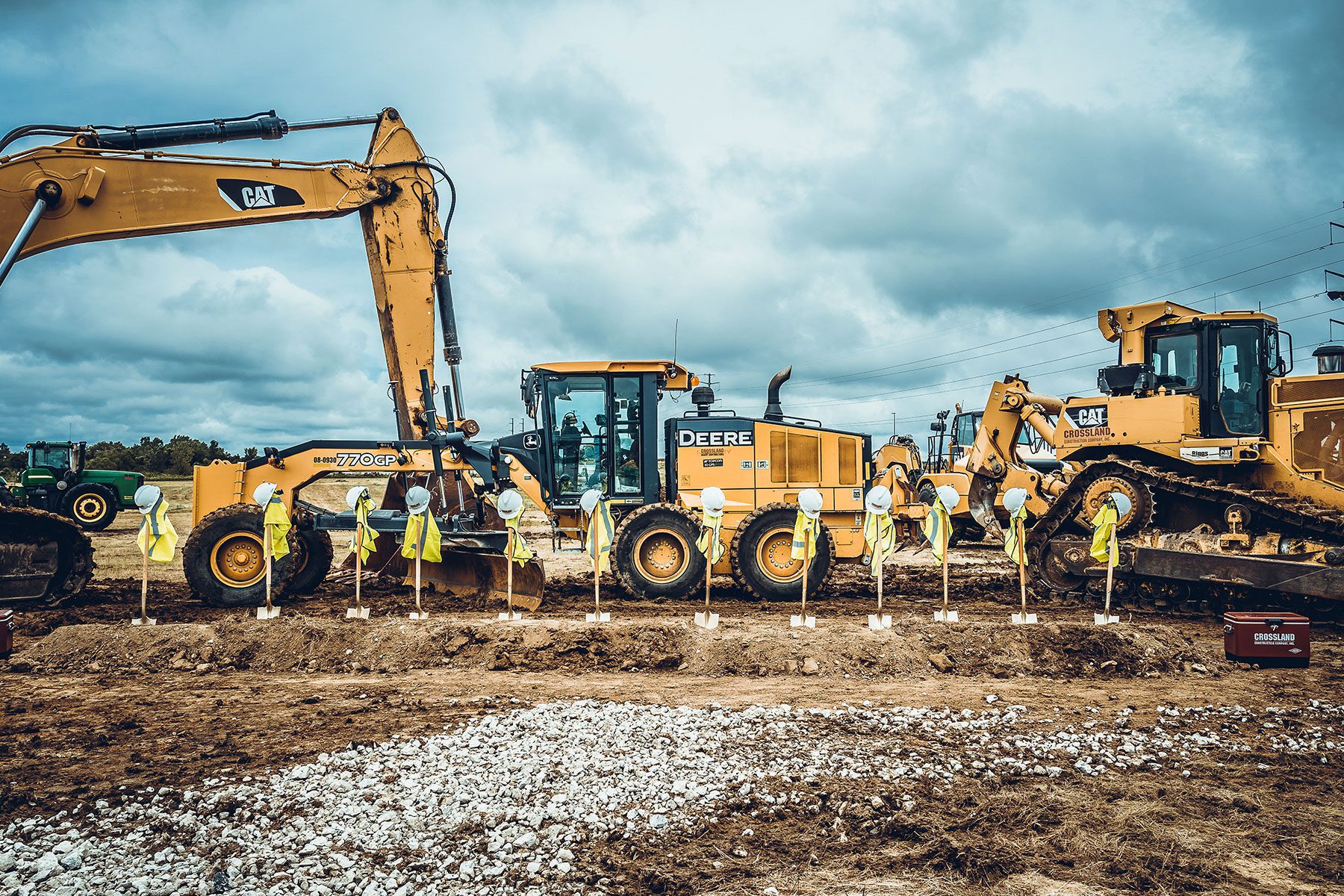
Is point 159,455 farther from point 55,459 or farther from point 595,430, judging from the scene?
point 595,430

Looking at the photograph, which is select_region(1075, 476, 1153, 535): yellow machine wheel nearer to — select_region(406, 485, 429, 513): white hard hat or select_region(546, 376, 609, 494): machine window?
select_region(546, 376, 609, 494): machine window

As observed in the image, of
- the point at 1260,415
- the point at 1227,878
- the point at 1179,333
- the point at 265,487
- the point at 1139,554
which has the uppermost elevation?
the point at 1179,333

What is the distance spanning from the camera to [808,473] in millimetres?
15211

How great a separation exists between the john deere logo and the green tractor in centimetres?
1516

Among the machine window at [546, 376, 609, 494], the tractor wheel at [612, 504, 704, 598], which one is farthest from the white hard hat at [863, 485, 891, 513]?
the machine window at [546, 376, 609, 494]

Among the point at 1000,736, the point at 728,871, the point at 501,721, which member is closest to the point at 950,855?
the point at 728,871

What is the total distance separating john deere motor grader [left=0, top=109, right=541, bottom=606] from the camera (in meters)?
12.8

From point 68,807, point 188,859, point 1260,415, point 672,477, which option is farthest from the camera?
point 672,477

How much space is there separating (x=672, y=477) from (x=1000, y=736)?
8.19 metres

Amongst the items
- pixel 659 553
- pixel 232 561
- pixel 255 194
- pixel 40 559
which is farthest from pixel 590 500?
pixel 40 559

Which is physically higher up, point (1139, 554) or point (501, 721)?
point (1139, 554)

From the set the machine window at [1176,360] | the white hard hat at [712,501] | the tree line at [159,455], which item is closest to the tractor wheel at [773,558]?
the white hard hat at [712,501]

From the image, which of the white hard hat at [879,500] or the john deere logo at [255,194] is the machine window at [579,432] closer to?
the white hard hat at [879,500]

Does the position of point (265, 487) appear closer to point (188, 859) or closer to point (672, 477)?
point (672, 477)
